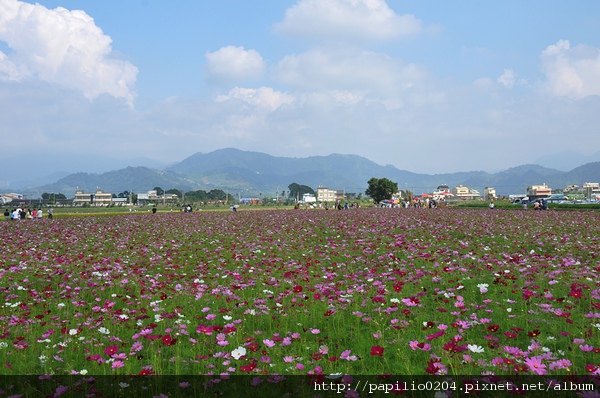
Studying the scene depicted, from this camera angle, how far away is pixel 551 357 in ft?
13.6

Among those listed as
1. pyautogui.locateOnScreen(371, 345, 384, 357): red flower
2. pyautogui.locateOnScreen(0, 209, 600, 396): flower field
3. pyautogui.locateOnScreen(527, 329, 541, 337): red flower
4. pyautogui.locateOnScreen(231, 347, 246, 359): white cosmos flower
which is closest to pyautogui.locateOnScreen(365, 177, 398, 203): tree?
pyautogui.locateOnScreen(0, 209, 600, 396): flower field

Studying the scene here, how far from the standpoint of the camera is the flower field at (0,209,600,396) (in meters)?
4.49

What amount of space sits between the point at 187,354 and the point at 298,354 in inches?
51.9

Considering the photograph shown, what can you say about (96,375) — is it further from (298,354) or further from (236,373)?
(298,354)

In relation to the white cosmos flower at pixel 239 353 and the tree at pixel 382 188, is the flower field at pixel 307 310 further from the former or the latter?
the tree at pixel 382 188

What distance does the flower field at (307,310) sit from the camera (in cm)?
449

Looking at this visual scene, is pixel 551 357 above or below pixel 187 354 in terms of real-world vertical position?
above

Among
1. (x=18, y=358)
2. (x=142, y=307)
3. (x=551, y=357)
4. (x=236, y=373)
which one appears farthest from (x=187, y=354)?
(x=551, y=357)

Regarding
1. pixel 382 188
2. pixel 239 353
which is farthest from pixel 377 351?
pixel 382 188

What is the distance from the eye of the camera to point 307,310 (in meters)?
6.70

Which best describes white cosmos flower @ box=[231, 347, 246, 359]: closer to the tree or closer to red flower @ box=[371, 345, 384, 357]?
red flower @ box=[371, 345, 384, 357]

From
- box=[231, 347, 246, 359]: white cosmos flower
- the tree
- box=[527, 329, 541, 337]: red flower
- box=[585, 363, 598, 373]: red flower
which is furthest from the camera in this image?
the tree

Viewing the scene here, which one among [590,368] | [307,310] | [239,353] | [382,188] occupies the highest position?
[382,188]

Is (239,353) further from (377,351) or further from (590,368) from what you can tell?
(590,368)
